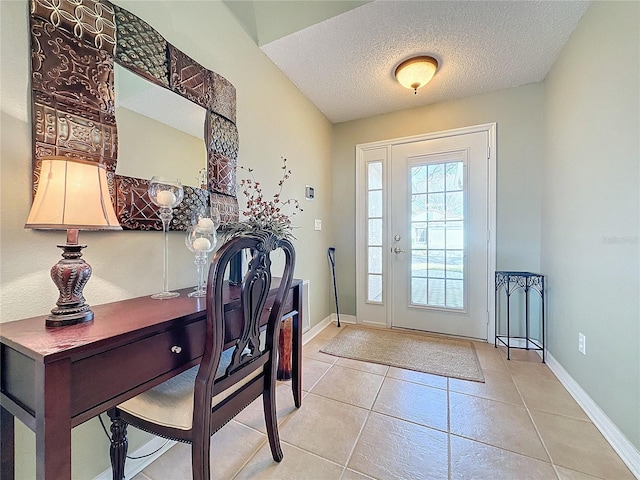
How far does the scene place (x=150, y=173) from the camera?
1312 millimetres

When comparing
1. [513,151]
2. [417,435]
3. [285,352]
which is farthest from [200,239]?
[513,151]

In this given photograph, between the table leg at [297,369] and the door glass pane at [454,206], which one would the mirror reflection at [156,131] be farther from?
the door glass pane at [454,206]

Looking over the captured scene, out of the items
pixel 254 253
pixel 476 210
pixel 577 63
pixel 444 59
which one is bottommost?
pixel 254 253

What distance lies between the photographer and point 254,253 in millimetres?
1082

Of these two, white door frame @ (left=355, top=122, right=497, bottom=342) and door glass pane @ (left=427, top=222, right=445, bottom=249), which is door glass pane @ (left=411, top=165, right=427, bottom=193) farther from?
door glass pane @ (left=427, top=222, right=445, bottom=249)

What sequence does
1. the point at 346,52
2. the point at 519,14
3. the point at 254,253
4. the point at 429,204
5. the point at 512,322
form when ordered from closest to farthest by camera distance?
the point at 254,253 → the point at 519,14 → the point at 346,52 → the point at 512,322 → the point at 429,204

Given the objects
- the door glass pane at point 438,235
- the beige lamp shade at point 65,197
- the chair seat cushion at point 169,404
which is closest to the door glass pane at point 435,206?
the door glass pane at point 438,235

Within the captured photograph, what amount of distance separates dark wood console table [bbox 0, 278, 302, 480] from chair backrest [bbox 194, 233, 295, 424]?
0.43 ft

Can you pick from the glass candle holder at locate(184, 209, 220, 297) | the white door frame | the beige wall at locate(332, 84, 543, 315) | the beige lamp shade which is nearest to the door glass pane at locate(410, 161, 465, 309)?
the white door frame

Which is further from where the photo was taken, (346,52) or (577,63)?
(346,52)

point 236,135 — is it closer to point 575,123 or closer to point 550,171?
point 575,123

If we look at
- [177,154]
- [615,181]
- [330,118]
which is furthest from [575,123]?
[177,154]

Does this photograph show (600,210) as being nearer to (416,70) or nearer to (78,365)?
(416,70)

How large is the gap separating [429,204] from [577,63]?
4.74ft
